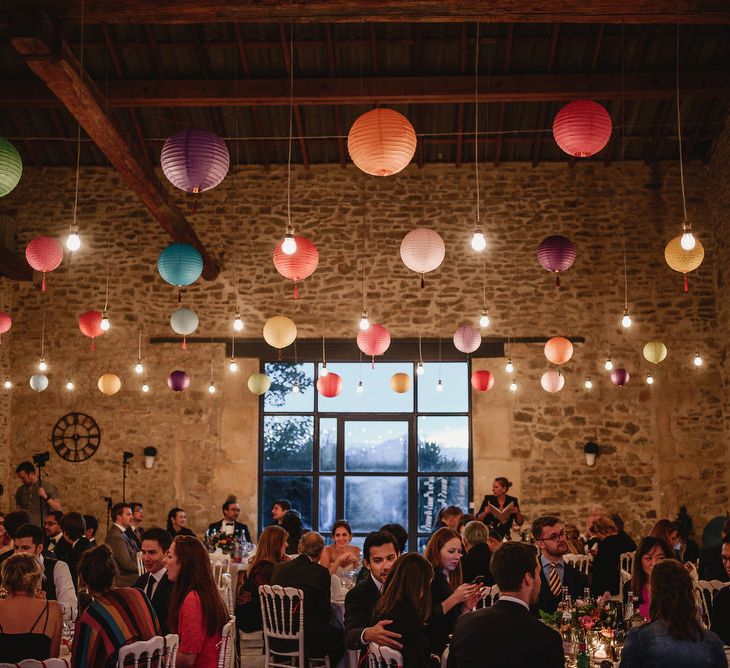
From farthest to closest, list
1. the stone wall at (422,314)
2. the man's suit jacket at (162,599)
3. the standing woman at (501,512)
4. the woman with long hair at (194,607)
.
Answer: the stone wall at (422,314) → the standing woman at (501,512) → the man's suit jacket at (162,599) → the woman with long hair at (194,607)

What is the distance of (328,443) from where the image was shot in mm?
11938

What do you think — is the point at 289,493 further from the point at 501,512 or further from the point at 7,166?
the point at 7,166

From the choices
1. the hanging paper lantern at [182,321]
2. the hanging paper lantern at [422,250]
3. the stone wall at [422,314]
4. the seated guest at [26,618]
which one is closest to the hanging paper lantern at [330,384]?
the hanging paper lantern at [182,321]

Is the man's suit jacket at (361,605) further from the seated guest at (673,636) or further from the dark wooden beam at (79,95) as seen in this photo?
the dark wooden beam at (79,95)

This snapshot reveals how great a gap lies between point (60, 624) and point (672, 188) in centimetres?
1066

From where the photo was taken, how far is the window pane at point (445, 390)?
39.2ft

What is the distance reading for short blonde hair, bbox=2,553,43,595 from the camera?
13.0 feet

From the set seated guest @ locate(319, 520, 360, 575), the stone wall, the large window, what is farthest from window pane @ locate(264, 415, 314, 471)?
seated guest @ locate(319, 520, 360, 575)

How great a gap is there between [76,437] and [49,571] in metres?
6.61

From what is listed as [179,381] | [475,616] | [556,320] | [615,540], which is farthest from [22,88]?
[475,616]

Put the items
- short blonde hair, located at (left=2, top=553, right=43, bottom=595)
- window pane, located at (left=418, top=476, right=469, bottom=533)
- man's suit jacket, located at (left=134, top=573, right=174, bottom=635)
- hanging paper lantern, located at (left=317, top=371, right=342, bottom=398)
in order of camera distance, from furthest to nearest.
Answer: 1. window pane, located at (left=418, top=476, right=469, bottom=533)
2. hanging paper lantern, located at (left=317, top=371, right=342, bottom=398)
3. man's suit jacket, located at (left=134, top=573, right=174, bottom=635)
4. short blonde hair, located at (left=2, top=553, right=43, bottom=595)

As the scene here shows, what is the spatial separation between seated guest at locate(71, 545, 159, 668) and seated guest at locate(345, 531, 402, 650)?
3.22 ft

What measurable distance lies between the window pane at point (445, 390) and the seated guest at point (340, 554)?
3.84 meters

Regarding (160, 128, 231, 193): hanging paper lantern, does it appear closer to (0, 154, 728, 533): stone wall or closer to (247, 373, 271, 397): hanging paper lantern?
(247, 373, 271, 397): hanging paper lantern
